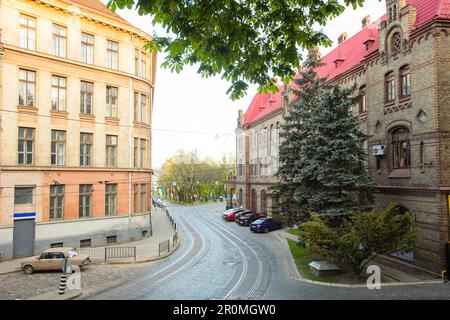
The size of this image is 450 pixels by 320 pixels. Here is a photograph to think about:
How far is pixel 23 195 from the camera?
24.1m

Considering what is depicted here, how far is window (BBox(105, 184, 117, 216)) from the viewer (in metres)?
28.8

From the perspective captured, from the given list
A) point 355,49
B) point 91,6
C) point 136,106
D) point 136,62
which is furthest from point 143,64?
point 355,49

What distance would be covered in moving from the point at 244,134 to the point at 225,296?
39.7 metres

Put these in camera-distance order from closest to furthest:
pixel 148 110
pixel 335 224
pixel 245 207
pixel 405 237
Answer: pixel 405 237 → pixel 335 224 → pixel 148 110 → pixel 245 207

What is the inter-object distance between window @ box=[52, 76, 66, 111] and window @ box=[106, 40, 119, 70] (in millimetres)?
4217

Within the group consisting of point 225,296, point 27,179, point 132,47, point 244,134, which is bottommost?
point 225,296

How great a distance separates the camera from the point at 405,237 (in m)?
15.9

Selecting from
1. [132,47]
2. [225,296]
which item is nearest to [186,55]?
[225,296]

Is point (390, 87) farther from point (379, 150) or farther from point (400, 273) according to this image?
point (400, 273)

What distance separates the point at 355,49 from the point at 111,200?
24827mm

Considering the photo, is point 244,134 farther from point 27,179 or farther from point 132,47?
point 27,179

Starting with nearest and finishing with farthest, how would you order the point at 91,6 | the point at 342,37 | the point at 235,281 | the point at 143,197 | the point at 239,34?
1. the point at 239,34
2. the point at 235,281
3. the point at 91,6
4. the point at 143,197
5. the point at 342,37

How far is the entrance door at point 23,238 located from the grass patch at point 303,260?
18.2 m
